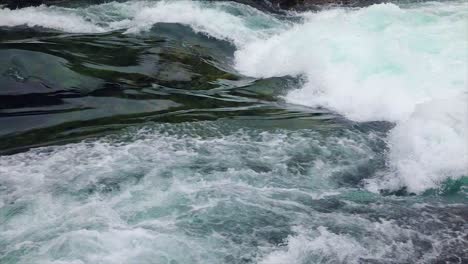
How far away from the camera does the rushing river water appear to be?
5.26 m

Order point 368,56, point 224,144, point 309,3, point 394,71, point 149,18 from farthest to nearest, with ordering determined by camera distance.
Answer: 1. point 309,3
2. point 149,18
3. point 368,56
4. point 394,71
5. point 224,144

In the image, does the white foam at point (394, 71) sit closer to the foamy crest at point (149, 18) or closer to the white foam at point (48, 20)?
the foamy crest at point (149, 18)

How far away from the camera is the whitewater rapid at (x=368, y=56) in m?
7.33

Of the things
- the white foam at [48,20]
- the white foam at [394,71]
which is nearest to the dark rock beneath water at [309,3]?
the white foam at [394,71]

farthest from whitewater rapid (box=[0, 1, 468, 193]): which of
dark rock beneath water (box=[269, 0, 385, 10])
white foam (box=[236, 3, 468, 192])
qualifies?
dark rock beneath water (box=[269, 0, 385, 10])

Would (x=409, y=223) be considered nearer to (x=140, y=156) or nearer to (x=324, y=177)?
(x=324, y=177)

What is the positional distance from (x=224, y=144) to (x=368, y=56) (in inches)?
208

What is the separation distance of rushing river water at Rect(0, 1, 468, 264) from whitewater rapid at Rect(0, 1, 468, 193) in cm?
4

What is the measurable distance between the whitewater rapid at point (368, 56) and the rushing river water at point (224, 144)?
4 centimetres

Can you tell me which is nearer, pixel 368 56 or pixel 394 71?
pixel 394 71

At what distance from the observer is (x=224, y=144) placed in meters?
7.06

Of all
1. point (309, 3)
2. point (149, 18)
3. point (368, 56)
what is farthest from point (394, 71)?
point (309, 3)

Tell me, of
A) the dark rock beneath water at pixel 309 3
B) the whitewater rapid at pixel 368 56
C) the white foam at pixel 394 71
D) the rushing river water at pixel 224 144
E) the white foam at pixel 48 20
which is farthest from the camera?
the dark rock beneath water at pixel 309 3

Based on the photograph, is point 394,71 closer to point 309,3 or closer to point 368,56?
point 368,56
